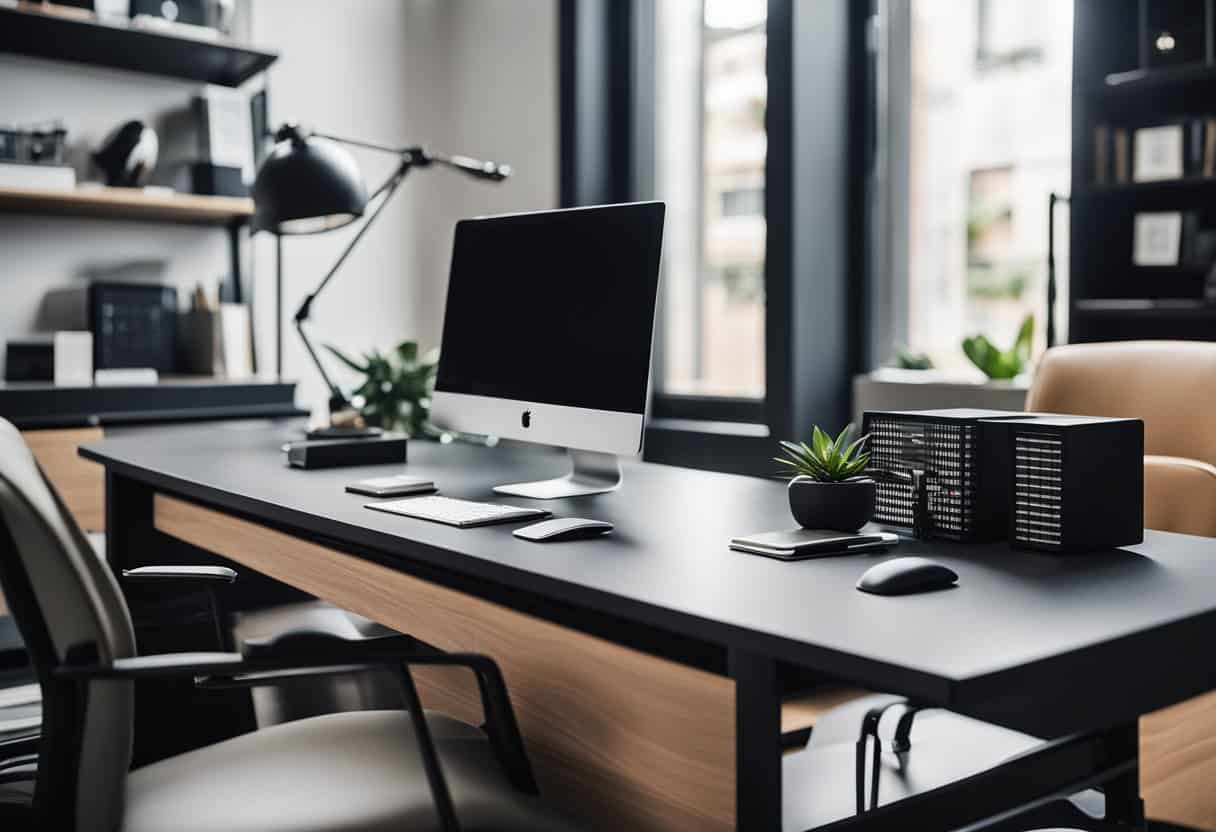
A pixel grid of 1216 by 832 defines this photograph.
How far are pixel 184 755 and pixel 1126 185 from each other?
9.15 ft

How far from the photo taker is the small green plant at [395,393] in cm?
334

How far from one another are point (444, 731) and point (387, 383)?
2022mm

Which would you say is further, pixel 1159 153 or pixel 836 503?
pixel 1159 153

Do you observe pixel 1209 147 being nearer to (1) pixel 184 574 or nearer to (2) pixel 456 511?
(2) pixel 456 511

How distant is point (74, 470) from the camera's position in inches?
133

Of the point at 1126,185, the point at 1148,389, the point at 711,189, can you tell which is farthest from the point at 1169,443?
the point at 711,189

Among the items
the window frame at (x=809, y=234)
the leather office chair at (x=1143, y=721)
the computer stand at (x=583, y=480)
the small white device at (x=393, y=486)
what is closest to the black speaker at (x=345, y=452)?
the small white device at (x=393, y=486)

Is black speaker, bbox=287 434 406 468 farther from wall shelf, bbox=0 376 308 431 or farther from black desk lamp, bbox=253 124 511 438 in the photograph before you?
wall shelf, bbox=0 376 308 431

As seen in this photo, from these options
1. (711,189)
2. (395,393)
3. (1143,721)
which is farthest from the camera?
(711,189)

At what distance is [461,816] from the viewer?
118 centimetres

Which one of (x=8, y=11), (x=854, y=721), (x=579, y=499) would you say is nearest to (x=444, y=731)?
(x=579, y=499)

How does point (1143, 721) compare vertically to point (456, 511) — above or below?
below

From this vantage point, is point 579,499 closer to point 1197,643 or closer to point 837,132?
point 1197,643

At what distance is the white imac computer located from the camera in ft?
5.78
